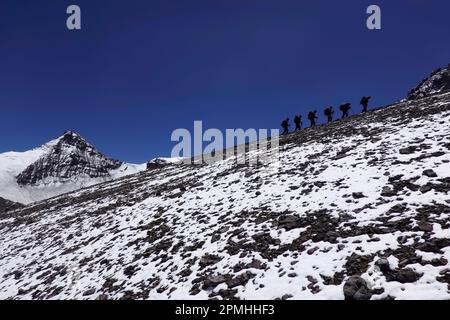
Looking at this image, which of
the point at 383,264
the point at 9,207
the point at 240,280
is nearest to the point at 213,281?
the point at 240,280

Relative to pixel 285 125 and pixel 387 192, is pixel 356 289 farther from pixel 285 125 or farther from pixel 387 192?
pixel 285 125

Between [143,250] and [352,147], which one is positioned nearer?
[143,250]

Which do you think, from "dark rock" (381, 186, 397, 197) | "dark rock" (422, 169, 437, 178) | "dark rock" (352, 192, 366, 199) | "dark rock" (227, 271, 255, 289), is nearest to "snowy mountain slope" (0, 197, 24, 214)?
"dark rock" (227, 271, 255, 289)

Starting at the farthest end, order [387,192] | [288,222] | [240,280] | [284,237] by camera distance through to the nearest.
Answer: [288,222]
[387,192]
[284,237]
[240,280]

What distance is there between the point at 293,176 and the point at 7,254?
20269mm

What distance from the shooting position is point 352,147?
70.4 feet

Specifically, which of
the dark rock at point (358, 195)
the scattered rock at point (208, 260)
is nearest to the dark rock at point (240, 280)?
the scattered rock at point (208, 260)

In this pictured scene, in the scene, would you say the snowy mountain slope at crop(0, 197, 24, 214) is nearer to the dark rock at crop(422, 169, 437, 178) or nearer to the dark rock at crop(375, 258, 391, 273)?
the dark rock at crop(422, 169, 437, 178)

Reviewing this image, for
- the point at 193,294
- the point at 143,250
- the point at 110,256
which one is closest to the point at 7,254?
the point at 110,256

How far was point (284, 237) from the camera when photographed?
12.2 m

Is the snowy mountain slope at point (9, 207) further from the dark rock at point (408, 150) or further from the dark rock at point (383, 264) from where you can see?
the dark rock at point (383, 264)

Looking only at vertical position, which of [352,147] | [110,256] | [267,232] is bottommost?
[110,256]

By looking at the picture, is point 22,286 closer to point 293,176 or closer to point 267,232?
point 267,232

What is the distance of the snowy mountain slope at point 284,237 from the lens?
9.20 meters
